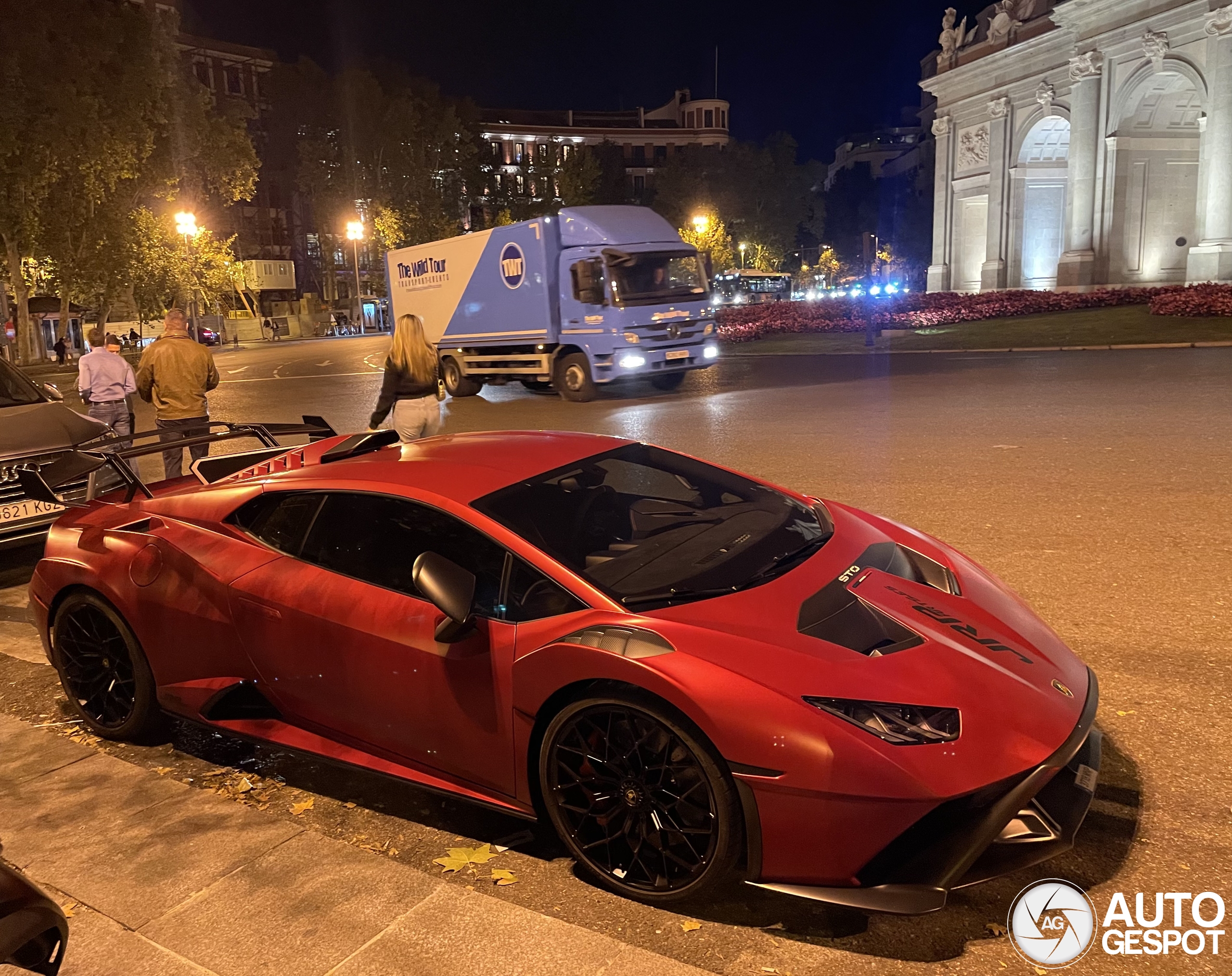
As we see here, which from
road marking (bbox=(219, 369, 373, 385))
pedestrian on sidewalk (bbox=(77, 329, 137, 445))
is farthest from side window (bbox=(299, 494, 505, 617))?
road marking (bbox=(219, 369, 373, 385))

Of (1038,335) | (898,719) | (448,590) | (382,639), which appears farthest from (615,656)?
(1038,335)

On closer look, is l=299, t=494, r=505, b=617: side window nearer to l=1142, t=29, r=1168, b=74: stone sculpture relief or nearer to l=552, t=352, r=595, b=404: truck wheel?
l=552, t=352, r=595, b=404: truck wheel

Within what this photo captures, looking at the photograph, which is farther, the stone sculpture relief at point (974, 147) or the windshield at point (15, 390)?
the stone sculpture relief at point (974, 147)

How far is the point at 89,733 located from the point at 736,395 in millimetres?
13815

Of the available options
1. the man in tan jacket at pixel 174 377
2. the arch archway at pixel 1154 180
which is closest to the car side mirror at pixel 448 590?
the man in tan jacket at pixel 174 377

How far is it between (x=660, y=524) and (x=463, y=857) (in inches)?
55.8

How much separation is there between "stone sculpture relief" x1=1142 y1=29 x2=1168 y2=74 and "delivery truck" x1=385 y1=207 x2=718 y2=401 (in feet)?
73.0

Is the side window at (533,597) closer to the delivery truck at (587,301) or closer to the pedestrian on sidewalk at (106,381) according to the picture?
the pedestrian on sidewalk at (106,381)

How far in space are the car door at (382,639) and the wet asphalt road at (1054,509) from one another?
1.74 feet

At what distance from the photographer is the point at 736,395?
17188 mm

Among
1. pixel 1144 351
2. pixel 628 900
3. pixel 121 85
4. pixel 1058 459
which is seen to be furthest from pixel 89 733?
pixel 121 85

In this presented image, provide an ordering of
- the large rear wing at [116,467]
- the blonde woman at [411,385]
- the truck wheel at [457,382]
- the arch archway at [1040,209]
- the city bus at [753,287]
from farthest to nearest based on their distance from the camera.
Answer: the city bus at [753,287], the arch archway at [1040,209], the truck wheel at [457,382], the blonde woman at [411,385], the large rear wing at [116,467]

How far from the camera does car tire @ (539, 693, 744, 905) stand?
269cm

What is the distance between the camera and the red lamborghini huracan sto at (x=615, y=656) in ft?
8.43
